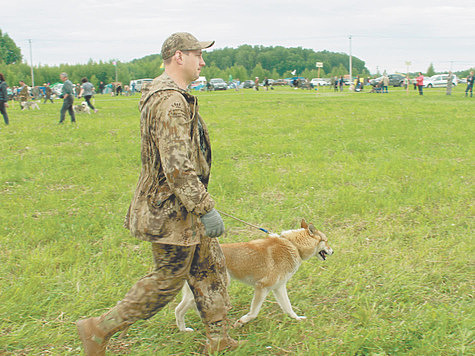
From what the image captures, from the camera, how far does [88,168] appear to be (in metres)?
8.84

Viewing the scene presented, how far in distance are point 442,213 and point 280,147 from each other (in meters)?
5.06

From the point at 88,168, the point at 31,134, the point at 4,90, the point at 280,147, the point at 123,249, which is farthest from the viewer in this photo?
the point at 4,90

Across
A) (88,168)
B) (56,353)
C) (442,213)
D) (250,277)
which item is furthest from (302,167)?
Result: (56,353)

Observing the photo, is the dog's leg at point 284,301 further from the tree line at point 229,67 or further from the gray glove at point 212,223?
the tree line at point 229,67

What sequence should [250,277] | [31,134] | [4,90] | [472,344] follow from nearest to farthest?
[472,344] → [250,277] → [31,134] → [4,90]

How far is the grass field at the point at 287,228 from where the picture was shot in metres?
3.40

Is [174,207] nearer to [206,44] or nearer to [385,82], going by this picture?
[206,44]

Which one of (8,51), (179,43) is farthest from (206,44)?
(8,51)

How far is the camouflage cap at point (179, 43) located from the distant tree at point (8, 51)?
12798 centimetres

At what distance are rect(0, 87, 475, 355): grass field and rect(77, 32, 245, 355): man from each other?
49 centimetres

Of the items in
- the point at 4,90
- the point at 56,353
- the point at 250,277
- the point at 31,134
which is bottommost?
the point at 56,353

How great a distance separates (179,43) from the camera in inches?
108

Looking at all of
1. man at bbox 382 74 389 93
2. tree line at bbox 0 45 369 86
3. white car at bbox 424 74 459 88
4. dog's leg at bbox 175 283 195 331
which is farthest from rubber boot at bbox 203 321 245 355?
tree line at bbox 0 45 369 86

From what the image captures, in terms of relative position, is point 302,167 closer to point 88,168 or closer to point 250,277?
point 88,168
